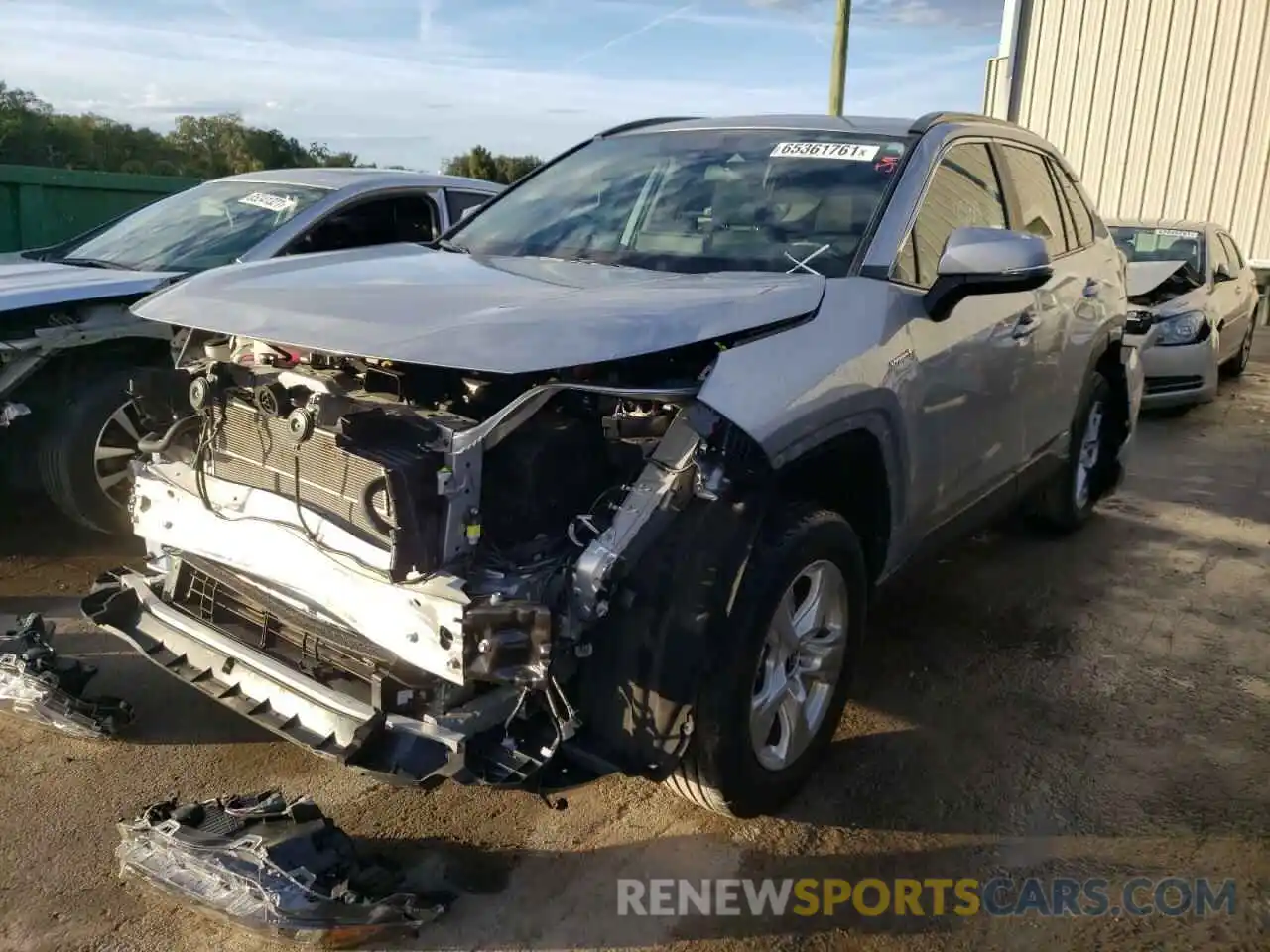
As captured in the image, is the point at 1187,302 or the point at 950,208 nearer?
the point at 950,208

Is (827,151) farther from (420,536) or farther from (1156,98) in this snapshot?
→ (1156,98)

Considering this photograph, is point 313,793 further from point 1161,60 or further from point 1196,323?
point 1161,60

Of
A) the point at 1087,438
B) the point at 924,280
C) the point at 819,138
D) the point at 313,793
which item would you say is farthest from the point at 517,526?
the point at 1087,438

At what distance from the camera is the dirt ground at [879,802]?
2756 millimetres

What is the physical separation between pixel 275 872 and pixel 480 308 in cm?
146

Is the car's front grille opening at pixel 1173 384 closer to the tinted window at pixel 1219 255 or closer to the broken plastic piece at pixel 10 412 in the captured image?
the tinted window at pixel 1219 255

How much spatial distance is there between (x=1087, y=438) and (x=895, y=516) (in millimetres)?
2810

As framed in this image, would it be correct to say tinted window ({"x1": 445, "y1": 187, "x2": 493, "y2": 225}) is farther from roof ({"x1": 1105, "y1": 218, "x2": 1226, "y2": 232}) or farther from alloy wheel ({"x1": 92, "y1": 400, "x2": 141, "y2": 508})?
roof ({"x1": 1105, "y1": 218, "x2": 1226, "y2": 232})

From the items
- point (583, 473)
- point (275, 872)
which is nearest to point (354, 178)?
point (583, 473)

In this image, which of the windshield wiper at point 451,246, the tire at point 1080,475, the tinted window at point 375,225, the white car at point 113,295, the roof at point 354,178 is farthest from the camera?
the roof at point 354,178

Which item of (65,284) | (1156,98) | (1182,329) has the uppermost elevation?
(1156,98)

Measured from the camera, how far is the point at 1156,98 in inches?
712

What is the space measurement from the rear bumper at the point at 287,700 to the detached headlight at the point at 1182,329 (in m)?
8.80

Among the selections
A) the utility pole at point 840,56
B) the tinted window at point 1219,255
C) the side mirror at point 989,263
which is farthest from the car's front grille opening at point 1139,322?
the utility pole at point 840,56
